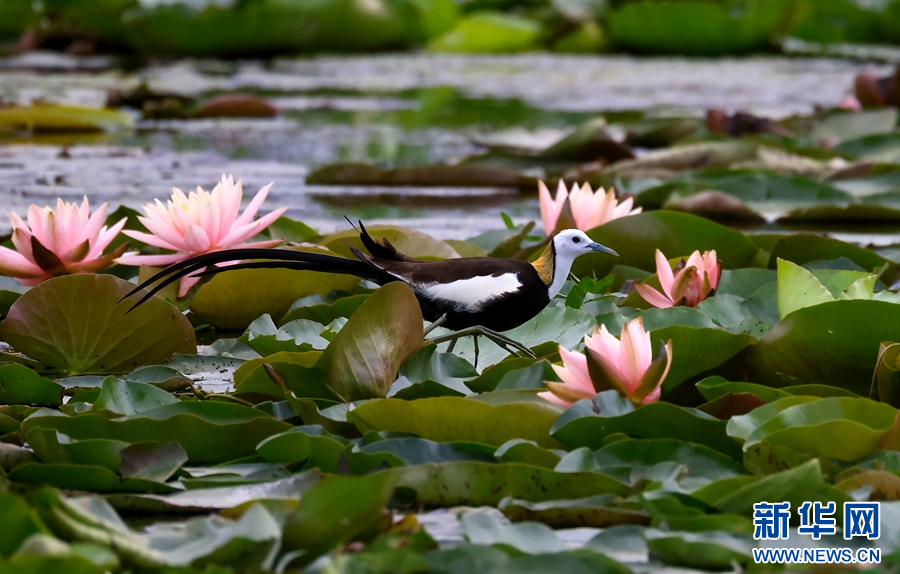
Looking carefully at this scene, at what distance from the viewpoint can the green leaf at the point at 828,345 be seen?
1840 mm

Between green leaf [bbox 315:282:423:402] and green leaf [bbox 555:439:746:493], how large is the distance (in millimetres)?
409

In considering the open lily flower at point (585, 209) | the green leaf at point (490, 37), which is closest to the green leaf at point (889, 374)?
the open lily flower at point (585, 209)

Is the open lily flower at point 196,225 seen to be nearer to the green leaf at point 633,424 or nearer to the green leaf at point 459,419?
the green leaf at point 459,419

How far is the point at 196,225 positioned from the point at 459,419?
868mm

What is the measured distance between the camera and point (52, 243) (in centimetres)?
233

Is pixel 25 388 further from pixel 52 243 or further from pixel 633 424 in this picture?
pixel 633 424

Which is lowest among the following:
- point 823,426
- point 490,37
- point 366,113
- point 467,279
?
point 366,113

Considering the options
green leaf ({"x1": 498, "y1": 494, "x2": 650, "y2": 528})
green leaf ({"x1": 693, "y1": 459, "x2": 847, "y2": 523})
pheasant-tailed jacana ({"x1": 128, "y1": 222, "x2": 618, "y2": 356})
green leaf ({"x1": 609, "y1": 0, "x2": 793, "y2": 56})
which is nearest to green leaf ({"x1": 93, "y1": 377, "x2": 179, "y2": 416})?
pheasant-tailed jacana ({"x1": 128, "y1": 222, "x2": 618, "y2": 356})

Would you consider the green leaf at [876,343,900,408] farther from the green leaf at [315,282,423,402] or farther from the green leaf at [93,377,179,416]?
the green leaf at [93,377,179,416]

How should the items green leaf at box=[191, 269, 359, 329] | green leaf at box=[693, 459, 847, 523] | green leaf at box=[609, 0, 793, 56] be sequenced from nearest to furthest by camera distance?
1. green leaf at box=[693, 459, 847, 523]
2. green leaf at box=[191, 269, 359, 329]
3. green leaf at box=[609, 0, 793, 56]

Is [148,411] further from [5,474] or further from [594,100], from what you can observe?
[594,100]

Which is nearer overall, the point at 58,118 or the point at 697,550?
the point at 697,550

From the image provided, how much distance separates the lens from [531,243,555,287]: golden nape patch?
207cm

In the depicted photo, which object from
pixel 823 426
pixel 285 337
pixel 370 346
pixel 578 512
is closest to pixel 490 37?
pixel 285 337
